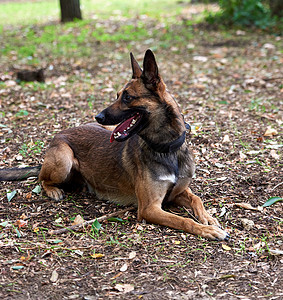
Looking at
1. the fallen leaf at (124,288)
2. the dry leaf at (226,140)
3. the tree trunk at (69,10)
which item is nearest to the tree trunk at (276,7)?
the tree trunk at (69,10)

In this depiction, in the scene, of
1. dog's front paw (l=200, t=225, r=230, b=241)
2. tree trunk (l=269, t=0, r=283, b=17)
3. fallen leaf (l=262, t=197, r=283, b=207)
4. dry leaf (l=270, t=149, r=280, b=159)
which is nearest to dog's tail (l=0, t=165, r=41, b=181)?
dog's front paw (l=200, t=225, r=230, b=241)

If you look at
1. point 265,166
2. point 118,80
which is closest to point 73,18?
point 118,80

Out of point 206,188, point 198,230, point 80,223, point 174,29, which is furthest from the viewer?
point 174,29

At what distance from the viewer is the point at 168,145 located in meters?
4.29

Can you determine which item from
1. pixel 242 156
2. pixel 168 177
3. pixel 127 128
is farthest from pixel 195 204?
pixel 242 156

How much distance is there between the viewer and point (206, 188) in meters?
5.11

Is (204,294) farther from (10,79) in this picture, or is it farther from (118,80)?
(10,79)

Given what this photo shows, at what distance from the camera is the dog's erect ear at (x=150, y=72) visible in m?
4.00

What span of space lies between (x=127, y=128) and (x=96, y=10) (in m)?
13.7

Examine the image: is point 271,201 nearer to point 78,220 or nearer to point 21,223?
point 78,220

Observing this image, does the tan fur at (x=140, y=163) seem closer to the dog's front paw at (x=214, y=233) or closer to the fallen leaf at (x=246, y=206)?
the dog's front paw at (x=214, y=233)

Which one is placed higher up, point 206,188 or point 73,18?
point 73,18

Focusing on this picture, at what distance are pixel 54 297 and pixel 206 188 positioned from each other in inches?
96.0

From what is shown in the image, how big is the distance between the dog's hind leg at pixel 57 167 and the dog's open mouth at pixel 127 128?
101cm
